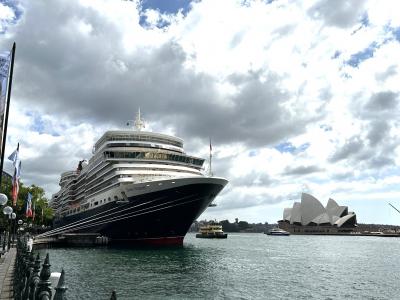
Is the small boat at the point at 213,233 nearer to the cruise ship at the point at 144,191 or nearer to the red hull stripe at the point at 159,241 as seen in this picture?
the cruise ship at the point at 144,191

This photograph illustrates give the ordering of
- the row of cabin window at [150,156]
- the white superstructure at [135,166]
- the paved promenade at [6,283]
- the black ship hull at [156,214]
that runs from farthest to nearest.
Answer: the row of cabin window at [150,156], the white superstructure at [135,166], the black ship hull at [156,214], the paved promenade at [6,283]

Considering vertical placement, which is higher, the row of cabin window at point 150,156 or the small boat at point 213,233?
the row of cabin window at point 150,156

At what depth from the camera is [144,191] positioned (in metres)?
56.0

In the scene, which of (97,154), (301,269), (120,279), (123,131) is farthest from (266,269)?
(97,154)

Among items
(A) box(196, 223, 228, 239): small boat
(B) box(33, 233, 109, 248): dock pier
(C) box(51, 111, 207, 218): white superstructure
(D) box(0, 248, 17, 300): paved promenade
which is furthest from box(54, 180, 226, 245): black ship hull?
(A) box(196, 223, 228, 239): small boat

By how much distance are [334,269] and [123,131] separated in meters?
42.2

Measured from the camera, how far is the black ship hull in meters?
56.3

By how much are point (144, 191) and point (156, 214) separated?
12.5 feet

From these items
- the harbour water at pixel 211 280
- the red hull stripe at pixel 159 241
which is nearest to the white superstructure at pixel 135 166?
the red hull stripe at pixel 159 241

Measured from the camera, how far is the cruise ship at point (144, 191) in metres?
56.3

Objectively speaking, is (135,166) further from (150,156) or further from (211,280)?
(211,280)

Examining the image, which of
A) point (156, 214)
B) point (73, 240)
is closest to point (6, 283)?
point (156, 214)

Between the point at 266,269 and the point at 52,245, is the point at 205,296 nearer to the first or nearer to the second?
the point at 266,269

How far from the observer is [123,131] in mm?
70250
